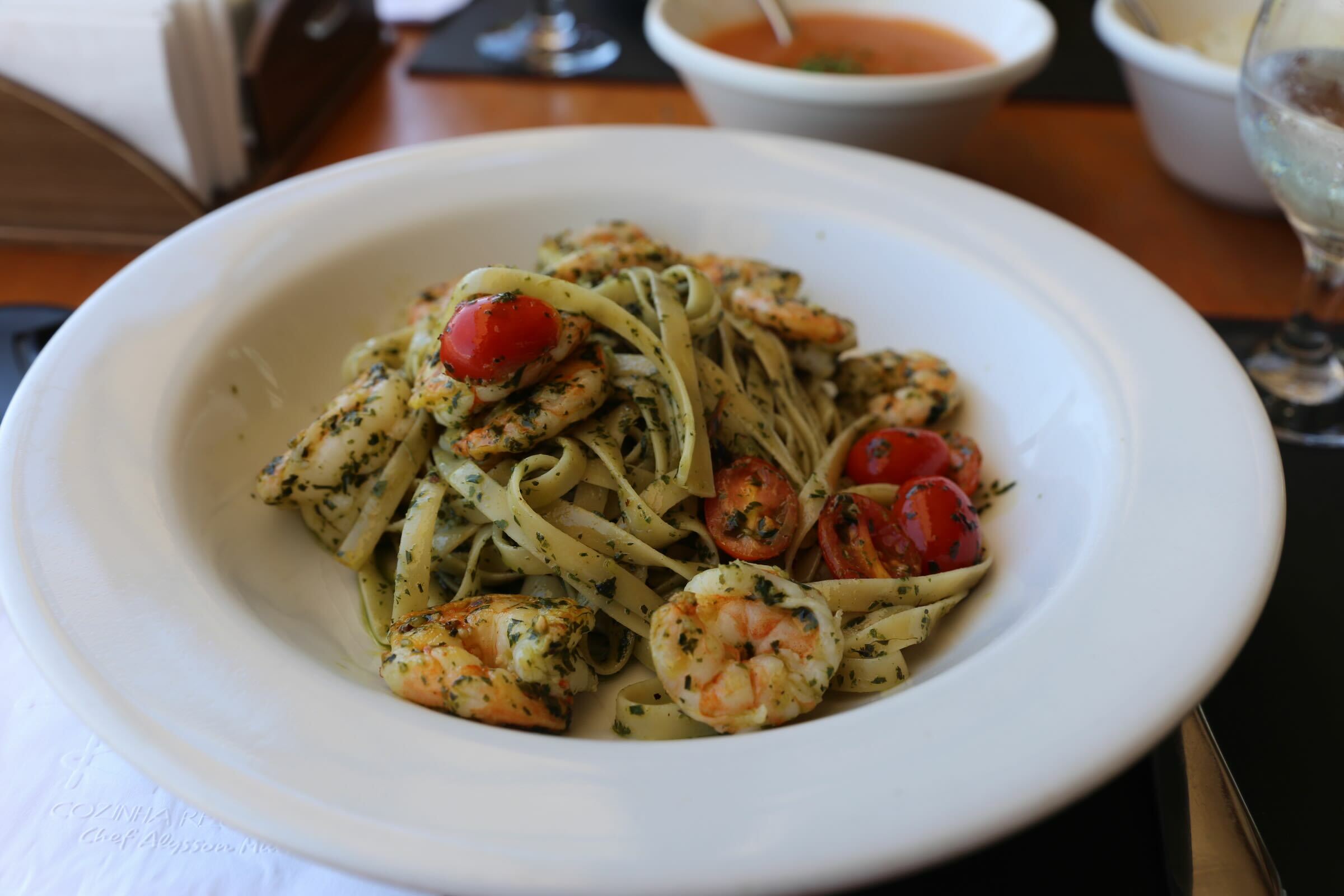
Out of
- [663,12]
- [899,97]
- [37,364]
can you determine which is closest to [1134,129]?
[899,97]

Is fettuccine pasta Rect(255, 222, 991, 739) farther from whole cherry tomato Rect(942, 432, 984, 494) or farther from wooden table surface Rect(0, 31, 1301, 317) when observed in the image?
wooden table surface Rect(0, 31, 1301, 317)

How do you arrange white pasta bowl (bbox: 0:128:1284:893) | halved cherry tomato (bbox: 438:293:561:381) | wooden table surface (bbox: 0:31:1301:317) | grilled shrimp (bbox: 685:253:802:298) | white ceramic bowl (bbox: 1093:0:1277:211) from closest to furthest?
white pasta bowl (bbox: 0:128:1284:893) < halved cherry tomato (bbox: 438:293:561:381) < grilled shrimp (bbox: 685:253:802:298) < white ceramic bowl (bbox: 1093:0:1277:211) < wooden table surface (bbox: 0:31:1301:317)

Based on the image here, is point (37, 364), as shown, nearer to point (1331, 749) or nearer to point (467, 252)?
point (467, 252)

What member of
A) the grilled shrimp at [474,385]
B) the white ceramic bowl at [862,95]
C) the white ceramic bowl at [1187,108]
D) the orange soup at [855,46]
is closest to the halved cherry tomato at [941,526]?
the grilled shrimp at [474,385]

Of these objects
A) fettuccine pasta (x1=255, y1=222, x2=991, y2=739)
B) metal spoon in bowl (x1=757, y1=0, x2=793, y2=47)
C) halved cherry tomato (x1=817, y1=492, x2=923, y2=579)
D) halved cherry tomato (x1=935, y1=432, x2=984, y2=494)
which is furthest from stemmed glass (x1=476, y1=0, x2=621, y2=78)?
halved cherry tomato (x1=817, y1=492, x2=923, y2=579)

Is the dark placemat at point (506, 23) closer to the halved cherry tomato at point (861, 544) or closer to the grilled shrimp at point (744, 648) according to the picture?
the halved cherry tomato at point (861, 544)

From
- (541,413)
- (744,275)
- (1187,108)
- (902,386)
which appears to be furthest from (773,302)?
(1187,108)

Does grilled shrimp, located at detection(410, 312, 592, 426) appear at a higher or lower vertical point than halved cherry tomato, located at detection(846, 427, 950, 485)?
higher
